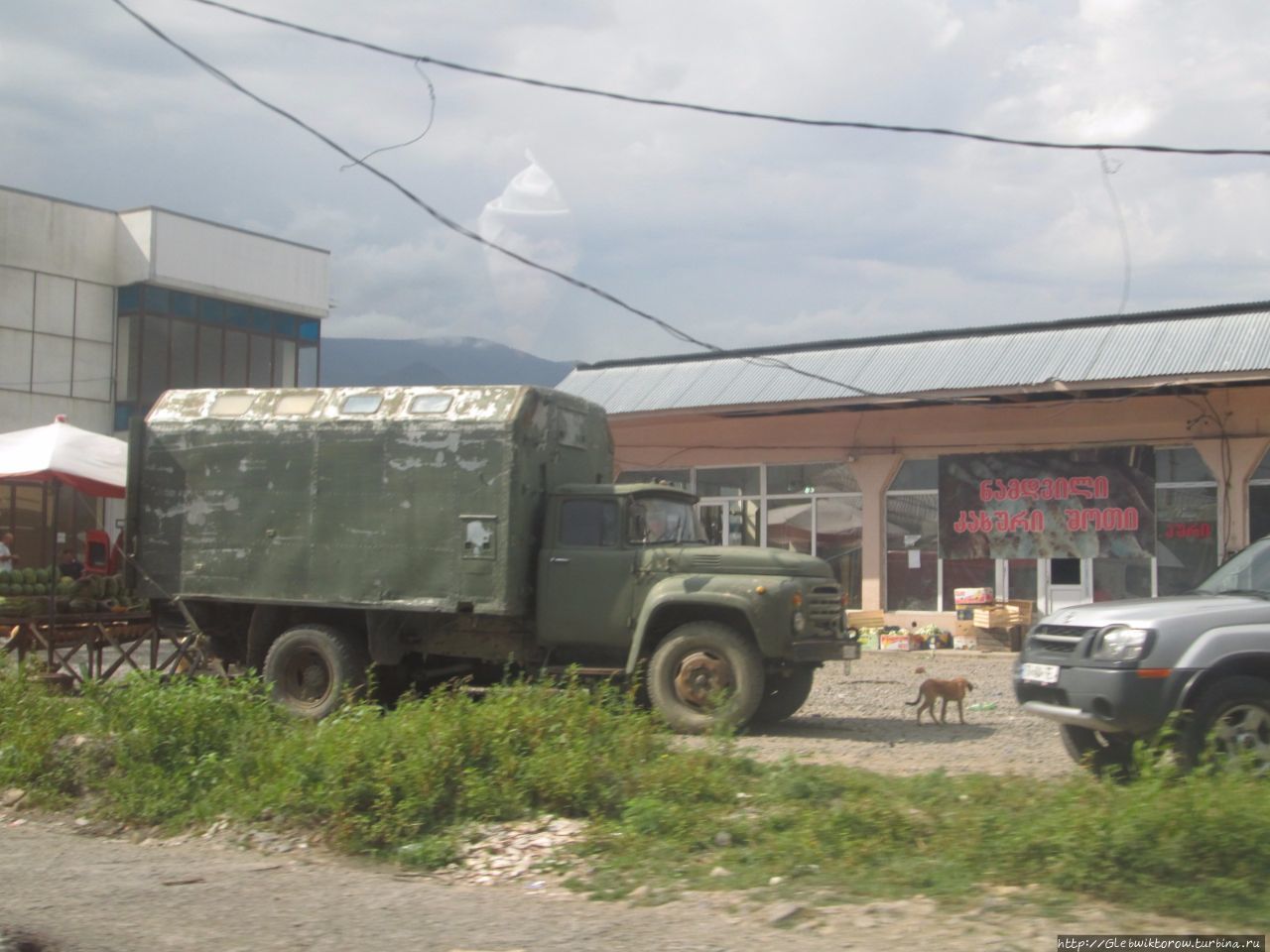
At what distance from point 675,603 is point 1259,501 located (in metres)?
11.9

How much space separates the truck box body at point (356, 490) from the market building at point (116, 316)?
53.1 feet

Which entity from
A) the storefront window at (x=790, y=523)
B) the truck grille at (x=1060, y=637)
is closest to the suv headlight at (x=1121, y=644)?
the truck grille at (x=1060, y=637)

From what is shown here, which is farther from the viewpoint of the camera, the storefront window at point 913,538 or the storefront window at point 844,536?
the storefront window at point 844,536

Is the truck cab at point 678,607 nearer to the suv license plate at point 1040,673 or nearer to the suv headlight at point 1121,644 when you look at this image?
the suv license plate at point 1040,673

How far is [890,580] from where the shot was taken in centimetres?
2250

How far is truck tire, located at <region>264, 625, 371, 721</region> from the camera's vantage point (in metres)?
12.0

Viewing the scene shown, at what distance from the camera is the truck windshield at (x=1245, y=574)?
8555mm

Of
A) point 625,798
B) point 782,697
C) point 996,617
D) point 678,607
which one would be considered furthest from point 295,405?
point 996,617

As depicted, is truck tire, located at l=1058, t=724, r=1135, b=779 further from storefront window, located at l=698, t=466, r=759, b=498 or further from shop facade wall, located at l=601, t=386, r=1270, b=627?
storefront window, located at l=698, t=466, r=759, b=498

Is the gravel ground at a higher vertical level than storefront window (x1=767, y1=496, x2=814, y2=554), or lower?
lower

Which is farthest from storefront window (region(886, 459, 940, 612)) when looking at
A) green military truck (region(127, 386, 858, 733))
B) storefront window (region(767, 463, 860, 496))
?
green military truck (region(127, 386, 858, 733))

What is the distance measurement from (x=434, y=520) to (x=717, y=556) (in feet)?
8.54

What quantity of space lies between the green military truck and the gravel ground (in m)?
0.66

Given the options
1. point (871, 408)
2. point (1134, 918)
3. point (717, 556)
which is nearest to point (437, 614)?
point (717, 556)
